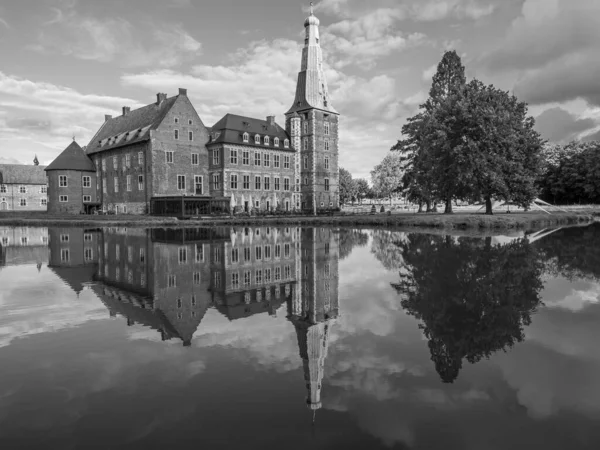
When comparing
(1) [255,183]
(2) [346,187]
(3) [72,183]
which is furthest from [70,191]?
(2) [346,187]

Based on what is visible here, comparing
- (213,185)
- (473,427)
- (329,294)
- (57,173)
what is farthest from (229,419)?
(57,173)

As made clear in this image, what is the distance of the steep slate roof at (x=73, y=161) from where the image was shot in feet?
232

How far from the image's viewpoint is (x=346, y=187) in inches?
5148

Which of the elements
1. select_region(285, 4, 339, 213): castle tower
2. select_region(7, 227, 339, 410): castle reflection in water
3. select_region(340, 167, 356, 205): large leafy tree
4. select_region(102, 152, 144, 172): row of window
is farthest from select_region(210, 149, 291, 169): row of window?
select_region(340, 167, 356, 205): large leafy tree

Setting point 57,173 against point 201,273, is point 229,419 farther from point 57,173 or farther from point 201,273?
point 57,173

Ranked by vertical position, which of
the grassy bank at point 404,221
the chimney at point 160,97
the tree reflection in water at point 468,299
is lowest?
the tree reflection in water at point 468,299

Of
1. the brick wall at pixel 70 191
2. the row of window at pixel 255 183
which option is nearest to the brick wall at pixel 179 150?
the row of window at pixel 255 183

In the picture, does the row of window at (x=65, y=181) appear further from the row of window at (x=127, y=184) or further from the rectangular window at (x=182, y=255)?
the rectangular window at (x=182, y=255)

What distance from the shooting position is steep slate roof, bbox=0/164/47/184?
8988 cm

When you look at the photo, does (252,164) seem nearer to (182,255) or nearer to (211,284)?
(182,255)

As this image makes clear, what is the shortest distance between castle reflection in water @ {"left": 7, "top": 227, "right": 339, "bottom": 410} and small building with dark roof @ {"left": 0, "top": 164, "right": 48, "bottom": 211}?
80233 mm

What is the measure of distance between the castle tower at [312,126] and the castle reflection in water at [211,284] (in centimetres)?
5159

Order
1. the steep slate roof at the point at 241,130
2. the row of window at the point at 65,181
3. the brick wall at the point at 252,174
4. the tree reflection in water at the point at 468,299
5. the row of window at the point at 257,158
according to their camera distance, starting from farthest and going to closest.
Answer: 1. the row of window at the point at 65,181
2. the row of window at the point at 257,158
3. the steep slate roof at the point at 241,130
4. the brick wall at the point at 252,174
5. the tree reflection in water at the point at 468,299

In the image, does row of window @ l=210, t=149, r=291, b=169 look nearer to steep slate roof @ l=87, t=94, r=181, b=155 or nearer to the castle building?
the castle building
